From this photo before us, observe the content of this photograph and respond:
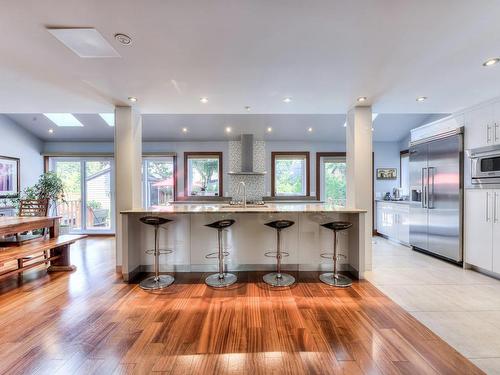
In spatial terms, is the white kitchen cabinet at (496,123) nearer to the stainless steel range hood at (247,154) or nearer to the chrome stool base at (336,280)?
the chrome stool base at (336,280)

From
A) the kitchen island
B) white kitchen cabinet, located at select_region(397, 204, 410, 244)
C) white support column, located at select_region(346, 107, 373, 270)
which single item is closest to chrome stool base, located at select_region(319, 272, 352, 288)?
the kitchen island

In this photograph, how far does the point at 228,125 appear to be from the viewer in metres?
5.71

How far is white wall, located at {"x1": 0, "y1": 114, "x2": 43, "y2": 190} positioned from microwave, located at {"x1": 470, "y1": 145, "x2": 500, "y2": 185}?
28.3ft

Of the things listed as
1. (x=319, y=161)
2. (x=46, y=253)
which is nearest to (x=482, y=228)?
(x=319, y=161)

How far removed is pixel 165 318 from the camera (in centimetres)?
228

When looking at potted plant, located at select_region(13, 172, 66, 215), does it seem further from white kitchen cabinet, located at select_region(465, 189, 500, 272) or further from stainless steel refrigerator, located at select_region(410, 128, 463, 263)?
white kitchen cabinet, located at select_region(465, 189, 500, 272)

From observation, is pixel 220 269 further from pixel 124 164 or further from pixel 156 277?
pixel 124 164

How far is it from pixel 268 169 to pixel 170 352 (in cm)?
492

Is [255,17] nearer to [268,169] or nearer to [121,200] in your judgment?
[121,200]

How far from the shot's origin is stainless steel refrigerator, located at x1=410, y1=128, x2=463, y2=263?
3.65 m

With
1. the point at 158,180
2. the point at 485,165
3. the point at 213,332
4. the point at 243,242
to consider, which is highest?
the point at 485,165

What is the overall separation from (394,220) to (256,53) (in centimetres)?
482

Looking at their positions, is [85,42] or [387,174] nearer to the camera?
[85,42]

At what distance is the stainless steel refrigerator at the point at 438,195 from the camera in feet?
12.0
